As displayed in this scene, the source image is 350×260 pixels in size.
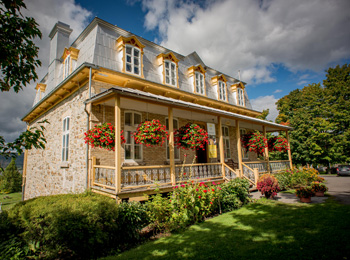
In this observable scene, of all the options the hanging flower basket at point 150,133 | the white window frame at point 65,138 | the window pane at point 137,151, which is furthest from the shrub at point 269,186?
the white window frame at point 65,138

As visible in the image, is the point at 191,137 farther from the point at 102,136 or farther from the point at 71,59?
the point at 71,59

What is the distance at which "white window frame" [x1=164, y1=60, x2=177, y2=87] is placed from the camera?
38.6 feet

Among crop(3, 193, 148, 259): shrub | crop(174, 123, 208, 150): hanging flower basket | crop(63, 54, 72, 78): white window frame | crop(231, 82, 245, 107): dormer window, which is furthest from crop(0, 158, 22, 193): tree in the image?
crop(231, 82, 245, 107): dormer window

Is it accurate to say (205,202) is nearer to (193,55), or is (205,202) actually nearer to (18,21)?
(18,21)

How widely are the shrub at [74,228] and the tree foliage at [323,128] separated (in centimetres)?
2384

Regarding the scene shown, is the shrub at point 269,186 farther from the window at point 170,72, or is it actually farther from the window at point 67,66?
the window at point 67,66

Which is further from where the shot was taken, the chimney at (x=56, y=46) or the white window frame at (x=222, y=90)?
the white window frame at (x=222, y=90)

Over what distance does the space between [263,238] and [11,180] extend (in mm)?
32289

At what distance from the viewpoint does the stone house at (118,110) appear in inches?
302

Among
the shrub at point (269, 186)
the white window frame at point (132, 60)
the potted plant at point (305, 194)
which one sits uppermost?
the white window frame at point (132, 60)

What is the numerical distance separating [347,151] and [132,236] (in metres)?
27.4

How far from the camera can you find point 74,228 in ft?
14.0

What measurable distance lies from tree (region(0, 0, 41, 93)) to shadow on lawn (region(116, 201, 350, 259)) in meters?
4.01

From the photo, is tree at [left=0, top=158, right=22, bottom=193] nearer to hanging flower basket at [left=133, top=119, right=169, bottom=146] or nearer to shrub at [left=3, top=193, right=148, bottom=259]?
hanging flower basket at [left=133, top=119, right=169, bottom=146]
